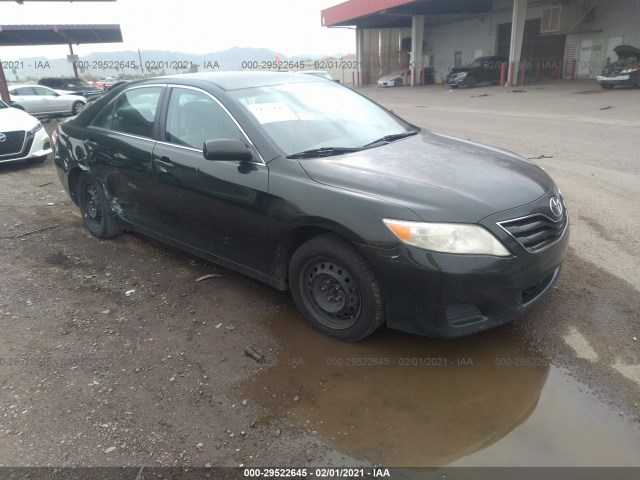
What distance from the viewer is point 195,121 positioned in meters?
3.82

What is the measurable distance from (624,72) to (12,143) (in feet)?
71.5

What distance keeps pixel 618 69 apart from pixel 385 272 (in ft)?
74.0

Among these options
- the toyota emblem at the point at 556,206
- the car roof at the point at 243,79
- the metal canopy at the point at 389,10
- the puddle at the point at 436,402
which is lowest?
the puddle at the point at 436,402

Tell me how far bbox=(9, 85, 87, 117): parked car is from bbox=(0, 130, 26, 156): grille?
11.2 metres

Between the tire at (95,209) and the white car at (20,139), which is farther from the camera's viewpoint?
the white car at (20,139)

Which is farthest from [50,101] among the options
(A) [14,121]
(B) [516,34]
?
(B) [516,34]

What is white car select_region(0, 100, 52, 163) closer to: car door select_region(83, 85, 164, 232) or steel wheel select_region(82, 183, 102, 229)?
steel wheel select_region(82, 183, 102, 229)

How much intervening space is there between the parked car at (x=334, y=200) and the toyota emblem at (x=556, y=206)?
0.01 m

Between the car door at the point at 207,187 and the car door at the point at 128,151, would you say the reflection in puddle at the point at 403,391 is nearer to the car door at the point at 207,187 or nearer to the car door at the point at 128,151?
the car door at the point at 207,187

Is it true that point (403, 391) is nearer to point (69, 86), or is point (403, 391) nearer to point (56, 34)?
point (69, 86)

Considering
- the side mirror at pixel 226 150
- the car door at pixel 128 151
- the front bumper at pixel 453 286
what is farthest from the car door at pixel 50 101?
the front bumper at pixel 453 286

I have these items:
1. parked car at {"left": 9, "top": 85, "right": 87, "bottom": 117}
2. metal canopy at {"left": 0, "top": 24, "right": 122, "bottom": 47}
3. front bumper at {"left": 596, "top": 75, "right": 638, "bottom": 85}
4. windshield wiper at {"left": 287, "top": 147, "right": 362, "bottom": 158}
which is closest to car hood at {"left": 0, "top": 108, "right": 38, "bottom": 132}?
windshield wiper at {"left": 287, "top": 147, "right": 362, "bottom": 158}

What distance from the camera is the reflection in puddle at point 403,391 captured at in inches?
95.2

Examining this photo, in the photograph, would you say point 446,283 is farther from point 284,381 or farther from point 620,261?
point 620,261
